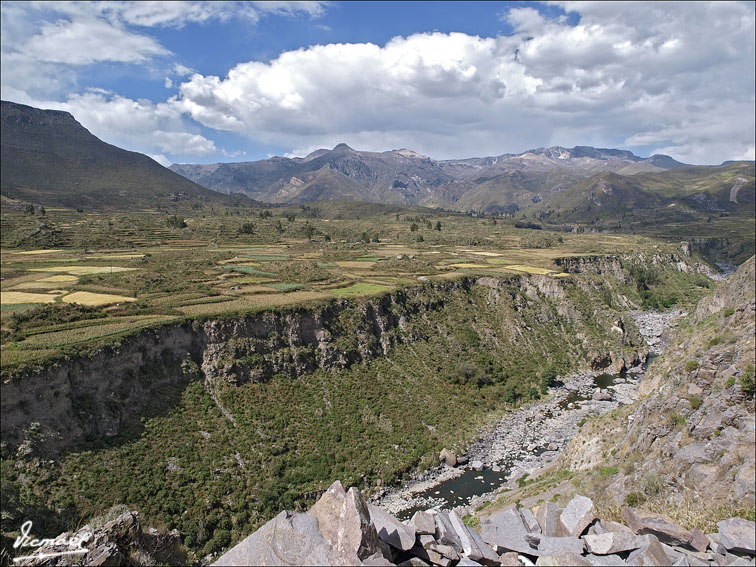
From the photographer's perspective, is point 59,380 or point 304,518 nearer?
point 304,518

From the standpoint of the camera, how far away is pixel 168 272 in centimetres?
6888

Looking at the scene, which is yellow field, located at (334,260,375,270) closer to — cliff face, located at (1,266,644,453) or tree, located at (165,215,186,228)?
cliff face, located at (1,266,644,453)

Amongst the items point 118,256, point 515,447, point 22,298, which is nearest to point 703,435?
point 515,447

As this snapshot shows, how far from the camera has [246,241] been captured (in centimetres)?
12938

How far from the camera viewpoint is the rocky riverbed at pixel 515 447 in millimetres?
41594

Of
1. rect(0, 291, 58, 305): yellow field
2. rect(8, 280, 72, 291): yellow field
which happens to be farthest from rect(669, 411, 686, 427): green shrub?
rect(8, 280, 72, 291): yellow field

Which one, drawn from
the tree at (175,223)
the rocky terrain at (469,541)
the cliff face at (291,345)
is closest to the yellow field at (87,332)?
the cliff face at (291,345)

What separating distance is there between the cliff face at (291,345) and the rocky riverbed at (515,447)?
924cm

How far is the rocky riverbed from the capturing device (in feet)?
136

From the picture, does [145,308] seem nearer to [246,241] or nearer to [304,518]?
[304,518]

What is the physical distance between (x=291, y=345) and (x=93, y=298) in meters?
26.6

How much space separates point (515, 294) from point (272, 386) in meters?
60.0

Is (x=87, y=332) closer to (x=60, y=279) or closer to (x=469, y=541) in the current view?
(x=60, y=279)

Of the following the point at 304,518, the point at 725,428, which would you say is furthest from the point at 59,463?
the point at 725,428
